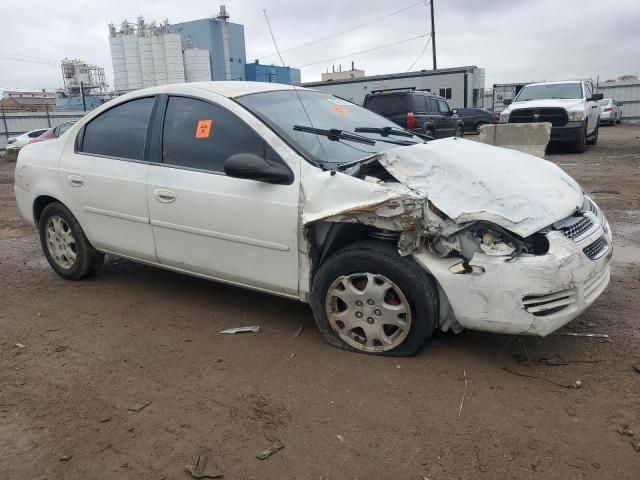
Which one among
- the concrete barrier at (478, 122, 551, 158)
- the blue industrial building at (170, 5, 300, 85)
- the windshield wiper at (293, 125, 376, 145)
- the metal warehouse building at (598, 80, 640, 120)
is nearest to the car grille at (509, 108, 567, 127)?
the concrete barrier at (478, 122, 551, 158)

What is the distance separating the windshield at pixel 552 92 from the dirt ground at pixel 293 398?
11665 millimetres

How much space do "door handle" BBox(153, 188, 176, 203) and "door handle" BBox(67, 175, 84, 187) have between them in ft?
3.14

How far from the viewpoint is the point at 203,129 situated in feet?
12.4

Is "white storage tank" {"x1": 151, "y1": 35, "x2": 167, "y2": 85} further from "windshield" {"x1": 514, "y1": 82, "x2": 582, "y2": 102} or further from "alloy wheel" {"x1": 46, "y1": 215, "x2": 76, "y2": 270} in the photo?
"alloy wheel" {"x1": 46, "y1": 215, "x2": 76, "y2": 270}

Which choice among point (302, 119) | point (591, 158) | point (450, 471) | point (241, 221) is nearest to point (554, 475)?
point (450, 471)

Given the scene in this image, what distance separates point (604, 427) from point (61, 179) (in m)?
4.37

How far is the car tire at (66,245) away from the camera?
4664 millimetres

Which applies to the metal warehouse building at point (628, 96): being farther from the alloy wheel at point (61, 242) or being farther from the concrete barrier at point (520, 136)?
the alloy wheel at point (61, 242)

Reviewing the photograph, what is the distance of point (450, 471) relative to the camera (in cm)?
229

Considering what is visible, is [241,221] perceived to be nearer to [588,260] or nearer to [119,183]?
[119,183]

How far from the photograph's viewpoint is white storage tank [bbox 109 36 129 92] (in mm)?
44688

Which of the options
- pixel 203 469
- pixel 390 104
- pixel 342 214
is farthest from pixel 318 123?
pixel 390 104

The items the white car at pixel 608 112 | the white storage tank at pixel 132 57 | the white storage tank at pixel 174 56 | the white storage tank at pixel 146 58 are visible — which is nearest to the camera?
the white car at pixel 608 112

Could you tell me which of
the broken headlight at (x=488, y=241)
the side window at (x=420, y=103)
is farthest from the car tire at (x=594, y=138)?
the broken headlight at (x=488, y=241)
